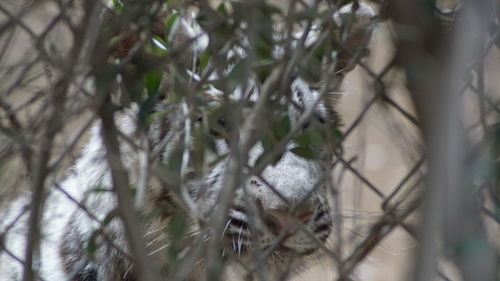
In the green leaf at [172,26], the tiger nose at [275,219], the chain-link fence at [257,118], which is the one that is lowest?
the tiger nose at [275,219]

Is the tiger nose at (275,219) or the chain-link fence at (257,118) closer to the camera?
the chain-link fence at (257,118)

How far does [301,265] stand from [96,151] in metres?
0.91

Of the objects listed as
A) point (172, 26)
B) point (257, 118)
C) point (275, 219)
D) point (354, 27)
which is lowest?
point (275, 219)

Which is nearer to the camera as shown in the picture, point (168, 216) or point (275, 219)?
point (275, 219)

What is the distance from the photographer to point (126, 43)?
2.31 m

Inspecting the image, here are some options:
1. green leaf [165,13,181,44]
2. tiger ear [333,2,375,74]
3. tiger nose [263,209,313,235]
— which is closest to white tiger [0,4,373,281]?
tiger nose [263,209,313,235]

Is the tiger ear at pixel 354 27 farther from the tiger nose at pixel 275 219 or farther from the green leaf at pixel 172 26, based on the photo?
the tiger nose at pixel 275 219

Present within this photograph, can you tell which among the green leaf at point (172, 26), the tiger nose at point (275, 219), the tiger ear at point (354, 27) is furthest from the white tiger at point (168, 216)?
the green leaf at point (172, 26)

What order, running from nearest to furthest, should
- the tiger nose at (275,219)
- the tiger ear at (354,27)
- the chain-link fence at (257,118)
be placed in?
the chain-link fence at (257,118), the tiger ear at (354,27), the tiger nose at (275,219)

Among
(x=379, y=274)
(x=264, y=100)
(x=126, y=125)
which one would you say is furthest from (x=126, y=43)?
(x=379, y=274)

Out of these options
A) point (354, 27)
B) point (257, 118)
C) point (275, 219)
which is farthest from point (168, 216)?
point (257, 118)

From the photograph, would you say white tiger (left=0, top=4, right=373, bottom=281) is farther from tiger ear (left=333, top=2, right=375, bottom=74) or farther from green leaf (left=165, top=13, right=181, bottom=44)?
green leaf (left=165, top=13, right=181, bottom=44)

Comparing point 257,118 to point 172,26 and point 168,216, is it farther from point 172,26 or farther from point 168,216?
point 168,216

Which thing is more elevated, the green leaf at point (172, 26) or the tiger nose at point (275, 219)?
the green leaf at point (172, 26)
